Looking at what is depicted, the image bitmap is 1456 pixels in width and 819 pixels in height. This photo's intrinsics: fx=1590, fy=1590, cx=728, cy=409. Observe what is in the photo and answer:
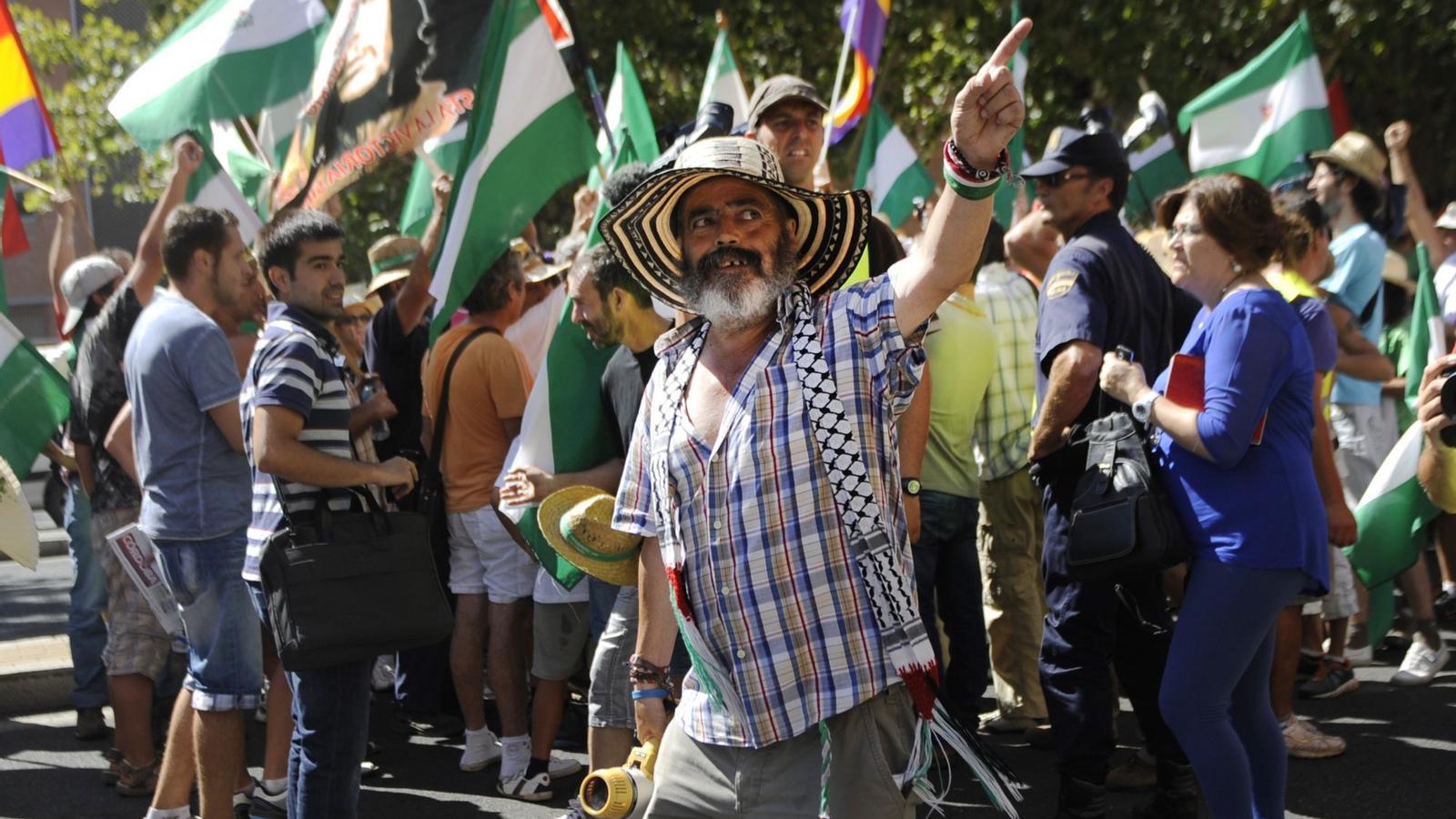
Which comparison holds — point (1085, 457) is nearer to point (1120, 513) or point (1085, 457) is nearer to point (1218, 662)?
point (1120, 513)

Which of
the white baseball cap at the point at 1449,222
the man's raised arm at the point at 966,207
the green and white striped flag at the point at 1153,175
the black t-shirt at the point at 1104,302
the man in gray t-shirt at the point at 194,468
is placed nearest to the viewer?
the man's raised arm at the point at 966,207

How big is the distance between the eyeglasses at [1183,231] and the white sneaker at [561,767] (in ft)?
10.2

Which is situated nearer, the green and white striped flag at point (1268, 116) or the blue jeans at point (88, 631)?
the blue jeans at point (88, 631)

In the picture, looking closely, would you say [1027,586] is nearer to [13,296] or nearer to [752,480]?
[752,480]

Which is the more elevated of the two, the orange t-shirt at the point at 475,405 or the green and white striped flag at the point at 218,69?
the green and white striped flag at the point at 218,69

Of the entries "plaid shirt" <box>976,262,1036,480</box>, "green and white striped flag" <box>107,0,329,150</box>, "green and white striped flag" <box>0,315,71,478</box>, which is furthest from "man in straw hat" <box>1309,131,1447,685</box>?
"green and white striped flag" <box>0,315,71,478</box>

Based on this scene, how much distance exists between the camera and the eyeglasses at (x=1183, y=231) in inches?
178

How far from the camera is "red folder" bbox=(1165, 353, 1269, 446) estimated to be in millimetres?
4320

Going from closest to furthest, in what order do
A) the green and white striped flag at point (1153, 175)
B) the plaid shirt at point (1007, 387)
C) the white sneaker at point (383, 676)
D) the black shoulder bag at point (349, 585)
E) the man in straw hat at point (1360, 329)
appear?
the black shoulder bag at point (349, 585) < the plaid shirt at point (1007, 387) < the man in straw hat at point (1360, 329) < the white sneaker at point (383, 676) < the green and white striped flag at point (1153, 175)

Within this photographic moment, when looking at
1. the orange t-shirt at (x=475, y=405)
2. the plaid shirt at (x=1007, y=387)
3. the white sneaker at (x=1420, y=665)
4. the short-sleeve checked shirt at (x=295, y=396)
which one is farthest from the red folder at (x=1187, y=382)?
the white sneaker at (x=1420, y=665)

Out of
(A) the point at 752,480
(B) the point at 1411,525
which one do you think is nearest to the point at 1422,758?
(B) the point at 1411,525

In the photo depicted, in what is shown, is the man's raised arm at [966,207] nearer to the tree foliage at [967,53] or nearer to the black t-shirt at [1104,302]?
the black t-shirt at [1104,302]

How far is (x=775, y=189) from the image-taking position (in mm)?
3236

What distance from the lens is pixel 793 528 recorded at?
301 cm
